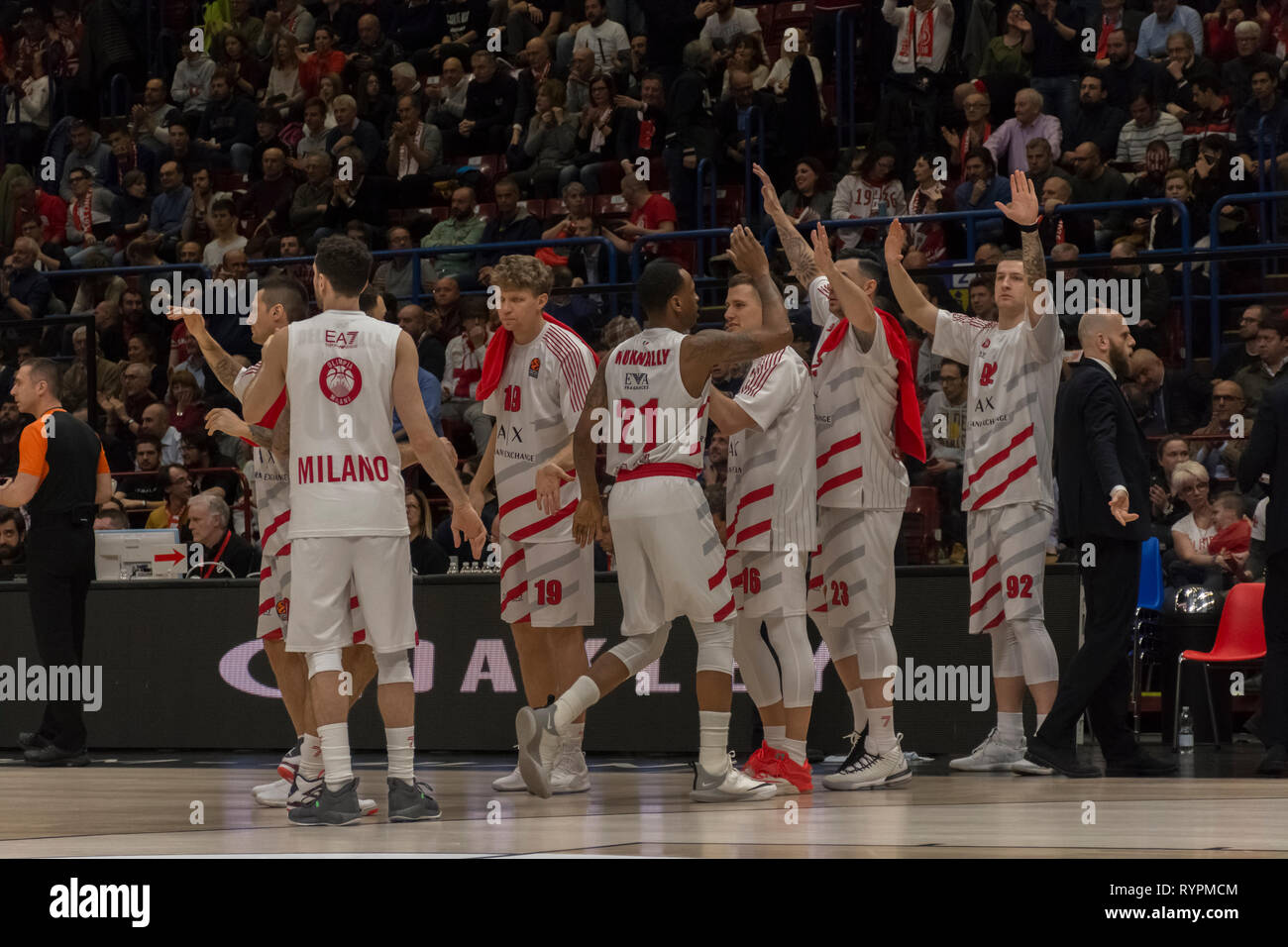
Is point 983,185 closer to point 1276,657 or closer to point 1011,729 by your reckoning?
point 1276,657

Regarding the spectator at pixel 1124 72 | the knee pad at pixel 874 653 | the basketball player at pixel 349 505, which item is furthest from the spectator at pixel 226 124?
the basketball player at pixel 349 505

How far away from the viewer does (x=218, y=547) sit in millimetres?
11594

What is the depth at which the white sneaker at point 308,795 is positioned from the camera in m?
6.22

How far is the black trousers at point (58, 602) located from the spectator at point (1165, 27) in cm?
996

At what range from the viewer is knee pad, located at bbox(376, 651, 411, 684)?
631 cm

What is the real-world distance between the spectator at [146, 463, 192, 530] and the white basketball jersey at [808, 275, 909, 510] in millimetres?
6908

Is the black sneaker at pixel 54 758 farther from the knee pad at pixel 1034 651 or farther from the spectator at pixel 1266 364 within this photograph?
the spectator at pixel 1266 364

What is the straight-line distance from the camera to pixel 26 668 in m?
11.3

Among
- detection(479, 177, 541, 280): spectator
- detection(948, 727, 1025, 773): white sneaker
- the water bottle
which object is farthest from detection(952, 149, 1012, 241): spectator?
detection(948, 727, 1025, 773): white sneaker

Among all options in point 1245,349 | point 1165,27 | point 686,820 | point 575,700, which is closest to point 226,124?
point 1165,27

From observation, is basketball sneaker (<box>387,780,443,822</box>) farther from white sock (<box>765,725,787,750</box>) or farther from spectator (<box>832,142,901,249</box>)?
spectator (<box>832,142,901,249</box>)
